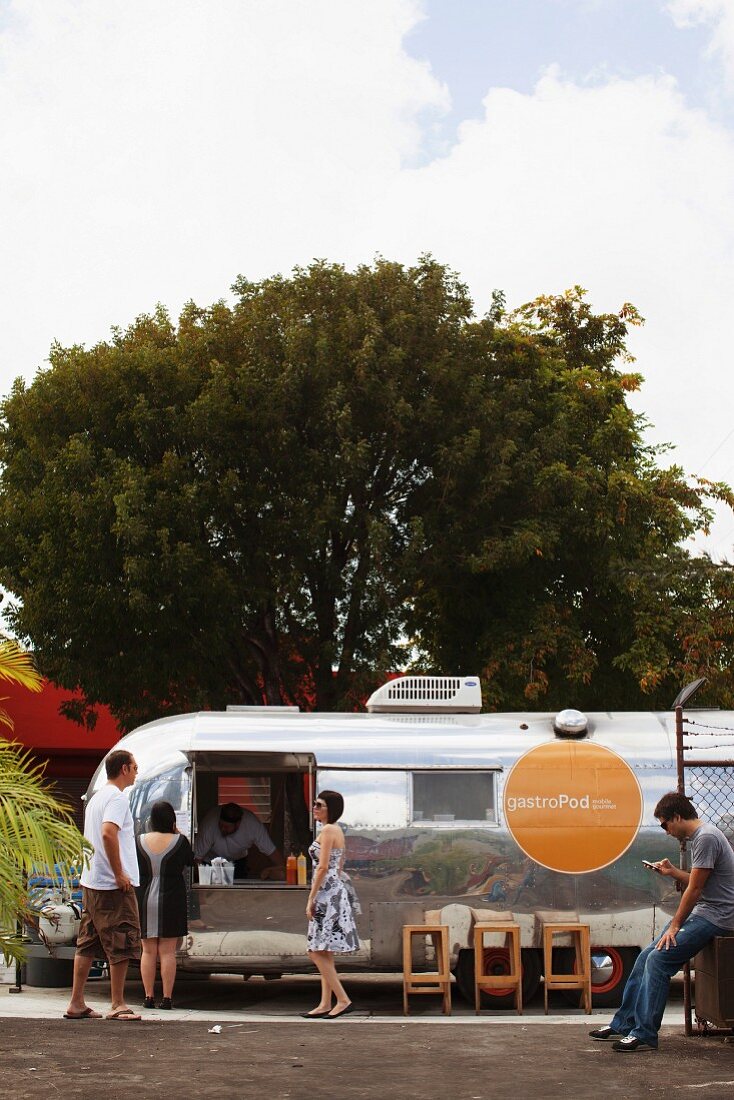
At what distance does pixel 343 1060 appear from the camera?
7746mm

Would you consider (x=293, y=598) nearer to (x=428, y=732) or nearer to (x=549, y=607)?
(x=549, y=607)

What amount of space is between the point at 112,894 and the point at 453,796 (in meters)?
3.51

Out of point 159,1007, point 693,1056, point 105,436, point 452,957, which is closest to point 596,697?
point 105,436

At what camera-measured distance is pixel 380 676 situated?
776 inches

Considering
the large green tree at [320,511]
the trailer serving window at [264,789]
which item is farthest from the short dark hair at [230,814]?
the large green tree at [320,511]

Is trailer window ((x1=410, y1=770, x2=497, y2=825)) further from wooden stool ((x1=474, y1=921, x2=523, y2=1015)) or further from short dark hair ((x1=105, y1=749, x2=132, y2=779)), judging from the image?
short dark hair ((x1=105, y1=749, x2=132, y2=779))

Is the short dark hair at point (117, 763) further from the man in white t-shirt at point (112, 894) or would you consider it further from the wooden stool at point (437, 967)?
the wooden stool at point (437, 967)

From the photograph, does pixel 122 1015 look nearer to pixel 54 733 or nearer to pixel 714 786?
pixel 714 786

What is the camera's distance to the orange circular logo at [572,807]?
11.8 metres

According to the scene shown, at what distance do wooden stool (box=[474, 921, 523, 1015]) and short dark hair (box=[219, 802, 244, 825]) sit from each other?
290 cm

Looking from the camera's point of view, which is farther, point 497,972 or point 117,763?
point 497,972

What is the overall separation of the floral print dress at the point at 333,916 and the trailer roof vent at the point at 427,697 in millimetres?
2200

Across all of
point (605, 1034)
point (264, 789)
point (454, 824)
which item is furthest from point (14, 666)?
point (264, 789)

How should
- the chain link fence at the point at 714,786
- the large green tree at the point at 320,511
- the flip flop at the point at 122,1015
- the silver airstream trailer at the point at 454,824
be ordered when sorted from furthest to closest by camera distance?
the large green tree at the point at 320,511 → the chain link fence at the point at 714,786 → the silver airstream trailer at the point at 454,824 → the flip flop at the point at 122,1015
